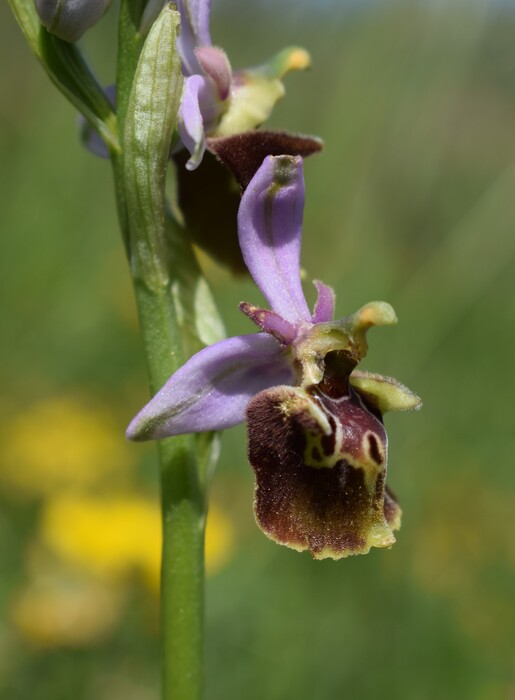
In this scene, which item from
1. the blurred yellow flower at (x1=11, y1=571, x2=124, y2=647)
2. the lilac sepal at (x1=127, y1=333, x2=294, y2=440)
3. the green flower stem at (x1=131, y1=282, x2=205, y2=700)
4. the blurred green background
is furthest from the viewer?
the blurred green background

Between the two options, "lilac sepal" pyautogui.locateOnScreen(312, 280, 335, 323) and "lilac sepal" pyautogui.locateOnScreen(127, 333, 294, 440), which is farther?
"lilac sepal" pyautogui.locateOnScreen(312, 280, 335, 323)

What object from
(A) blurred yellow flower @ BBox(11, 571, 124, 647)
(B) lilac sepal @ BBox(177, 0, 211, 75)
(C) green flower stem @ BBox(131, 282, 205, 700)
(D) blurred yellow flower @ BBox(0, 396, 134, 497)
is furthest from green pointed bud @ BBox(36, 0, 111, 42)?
(D) blurred yellow flower @ BBox(0, 396, 134, 497)

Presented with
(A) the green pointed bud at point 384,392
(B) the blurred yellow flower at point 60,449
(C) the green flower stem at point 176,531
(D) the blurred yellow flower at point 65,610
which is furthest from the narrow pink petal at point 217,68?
(B) the blurred yellow flower at point 60,449

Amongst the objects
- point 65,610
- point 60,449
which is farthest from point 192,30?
point 60,449

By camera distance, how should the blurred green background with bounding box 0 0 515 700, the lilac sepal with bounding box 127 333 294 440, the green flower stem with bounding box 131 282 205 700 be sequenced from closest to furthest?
the lilac sepal with bounding box 127 333 294 440 < the green flower stem with bounding box 131 282 205 700 < the blurred green background with bounding box 0 0 515 700

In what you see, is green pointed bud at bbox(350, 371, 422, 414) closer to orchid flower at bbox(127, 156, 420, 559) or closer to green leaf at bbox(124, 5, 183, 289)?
orchid flower at bbox(127, 156, 420, 559)

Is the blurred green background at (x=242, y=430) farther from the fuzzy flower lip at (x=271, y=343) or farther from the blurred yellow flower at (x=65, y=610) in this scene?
the fuzzy flower lip at (x=271, y=343)

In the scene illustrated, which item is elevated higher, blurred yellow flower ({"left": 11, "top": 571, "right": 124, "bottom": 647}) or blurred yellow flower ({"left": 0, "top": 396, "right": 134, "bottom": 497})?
blurred yellow flower ({"left": 11, "top": 571, "right": 124, "bottom": 647})

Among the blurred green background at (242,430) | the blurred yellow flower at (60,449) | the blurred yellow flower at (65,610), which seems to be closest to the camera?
the blurred yellow flower at (65,610)
